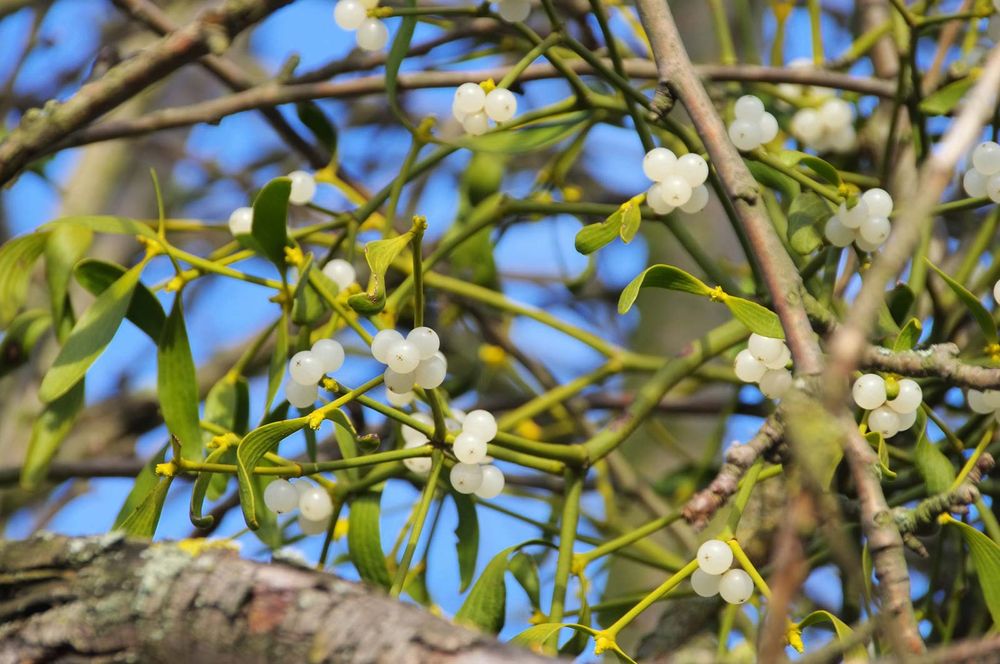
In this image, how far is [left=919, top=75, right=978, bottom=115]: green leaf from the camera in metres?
0.85

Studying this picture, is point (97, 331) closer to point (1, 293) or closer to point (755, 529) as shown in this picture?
point (1, 293)

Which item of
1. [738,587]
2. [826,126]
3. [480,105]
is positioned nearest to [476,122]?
[480,105]

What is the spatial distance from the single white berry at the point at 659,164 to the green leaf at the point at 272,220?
0.69 ft

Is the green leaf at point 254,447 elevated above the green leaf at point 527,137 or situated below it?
below

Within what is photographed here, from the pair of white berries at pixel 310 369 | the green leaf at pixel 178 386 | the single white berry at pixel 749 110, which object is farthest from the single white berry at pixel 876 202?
the green leaf at pixel 178 386

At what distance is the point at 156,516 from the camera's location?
65 cm

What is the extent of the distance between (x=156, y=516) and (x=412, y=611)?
0.78ft

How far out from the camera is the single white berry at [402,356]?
1.97 feet

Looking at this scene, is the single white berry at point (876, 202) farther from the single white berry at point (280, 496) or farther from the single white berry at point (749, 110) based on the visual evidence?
the single white berry at point (280, 496)

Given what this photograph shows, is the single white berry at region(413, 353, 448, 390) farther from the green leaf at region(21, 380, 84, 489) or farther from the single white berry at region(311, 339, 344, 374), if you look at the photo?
the green leaf at region(21, 380, 84, 489)

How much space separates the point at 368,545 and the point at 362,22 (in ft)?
→ 1.17

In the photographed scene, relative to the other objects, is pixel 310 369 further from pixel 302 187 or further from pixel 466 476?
pixel 302 187

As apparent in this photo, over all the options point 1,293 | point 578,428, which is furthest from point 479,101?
point 578,428

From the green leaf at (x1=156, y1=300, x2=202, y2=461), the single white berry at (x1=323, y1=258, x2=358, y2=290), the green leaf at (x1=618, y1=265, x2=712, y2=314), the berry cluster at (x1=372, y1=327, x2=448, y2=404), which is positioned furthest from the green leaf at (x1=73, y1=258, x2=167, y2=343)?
the green leaf at (x1=618, y1=265, x2=712, y2=314)
